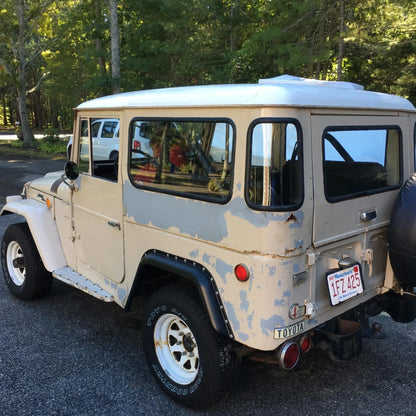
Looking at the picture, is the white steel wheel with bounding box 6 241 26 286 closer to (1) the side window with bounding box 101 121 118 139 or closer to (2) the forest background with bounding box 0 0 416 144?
(1) the side window with bounding box 101 121 118 139

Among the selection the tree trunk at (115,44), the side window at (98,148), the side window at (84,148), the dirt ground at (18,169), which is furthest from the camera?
the tree trunk at (115,44)

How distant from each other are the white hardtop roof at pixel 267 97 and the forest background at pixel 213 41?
8.77 m

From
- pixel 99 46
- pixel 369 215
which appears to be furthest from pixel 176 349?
pixel 99 46

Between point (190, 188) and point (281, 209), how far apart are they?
0.67 metres

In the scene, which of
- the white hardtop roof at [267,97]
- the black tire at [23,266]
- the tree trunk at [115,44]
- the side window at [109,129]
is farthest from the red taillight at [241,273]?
the tree trunk at [115,44]

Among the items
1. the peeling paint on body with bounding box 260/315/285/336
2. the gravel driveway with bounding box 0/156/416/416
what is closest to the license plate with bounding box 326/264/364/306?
the peeling paint on body with bounding box 260/315/285/336

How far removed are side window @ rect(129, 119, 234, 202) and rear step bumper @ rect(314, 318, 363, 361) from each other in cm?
108

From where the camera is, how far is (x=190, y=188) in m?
2.66

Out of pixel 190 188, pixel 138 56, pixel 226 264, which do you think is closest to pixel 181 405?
pixel 226 264

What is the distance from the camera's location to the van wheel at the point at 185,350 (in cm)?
255

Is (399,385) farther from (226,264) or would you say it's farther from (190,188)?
(190,188)

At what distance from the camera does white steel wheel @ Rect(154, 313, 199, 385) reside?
2.80m

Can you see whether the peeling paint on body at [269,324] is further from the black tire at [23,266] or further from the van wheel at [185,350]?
the black tire at [23,266]

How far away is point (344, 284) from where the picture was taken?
2.64 meters
